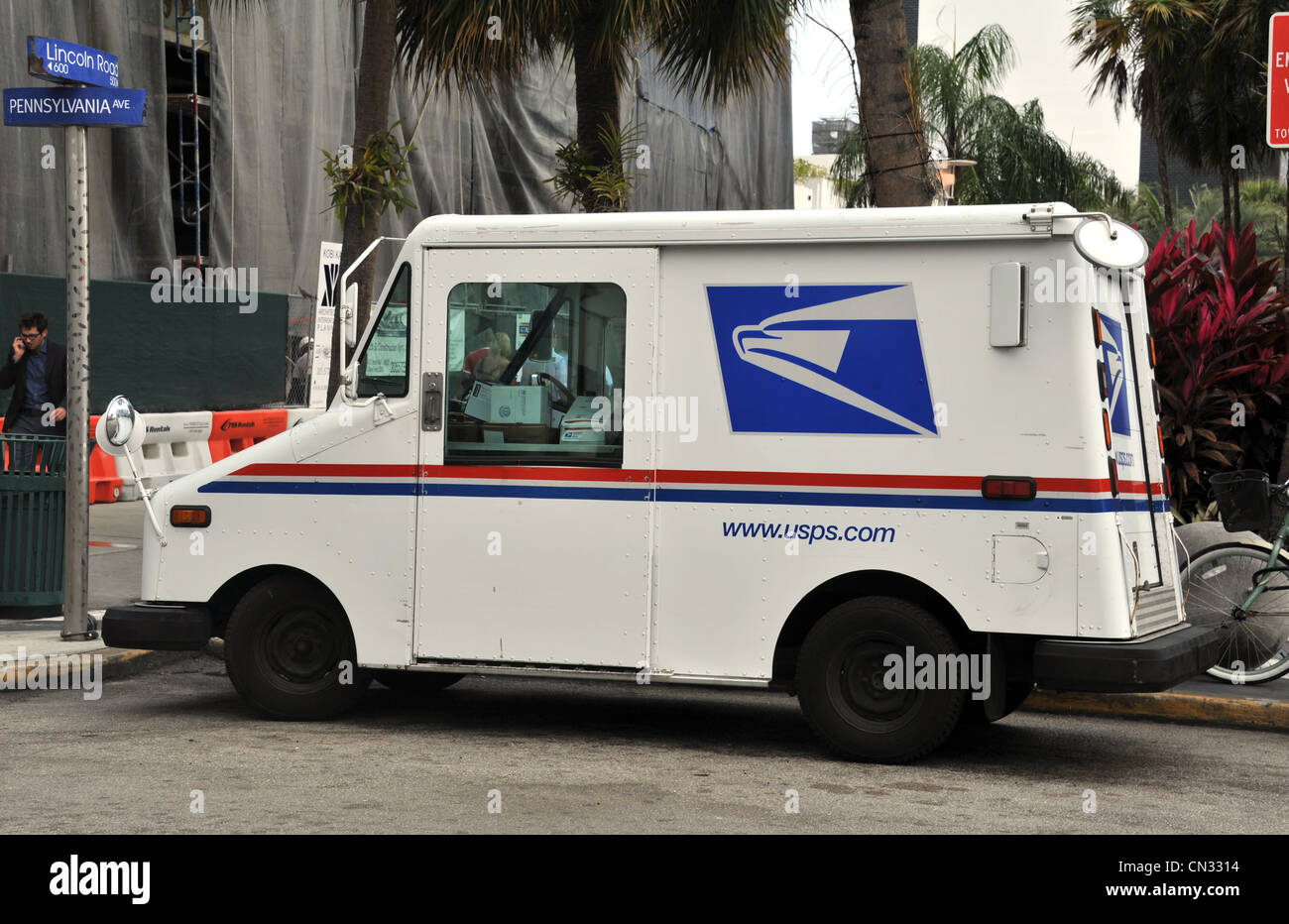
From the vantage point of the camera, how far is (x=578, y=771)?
6816mm

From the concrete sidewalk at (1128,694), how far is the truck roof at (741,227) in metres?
2.35

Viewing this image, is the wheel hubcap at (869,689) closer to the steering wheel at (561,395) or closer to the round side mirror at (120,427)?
the steering wheel at (561,395)

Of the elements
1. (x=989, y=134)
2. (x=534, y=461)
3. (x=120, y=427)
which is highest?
(x=989, y=134)

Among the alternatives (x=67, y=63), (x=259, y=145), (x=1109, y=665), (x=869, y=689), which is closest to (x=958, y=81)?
(x=259, y=145)

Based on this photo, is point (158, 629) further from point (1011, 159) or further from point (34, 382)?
point (1011, 159)

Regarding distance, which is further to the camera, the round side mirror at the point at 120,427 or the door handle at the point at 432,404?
the round side mirror at the point at 120,427

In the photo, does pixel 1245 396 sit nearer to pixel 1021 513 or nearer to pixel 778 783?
pixel 1021 513

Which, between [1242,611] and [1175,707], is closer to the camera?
[1175,707]

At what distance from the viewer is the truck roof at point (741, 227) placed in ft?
22.2

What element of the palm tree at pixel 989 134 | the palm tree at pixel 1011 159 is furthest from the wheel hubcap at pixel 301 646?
the palm tree at pixel 1011 159

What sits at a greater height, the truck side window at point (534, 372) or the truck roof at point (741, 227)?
the truck roof at point (741, 227)

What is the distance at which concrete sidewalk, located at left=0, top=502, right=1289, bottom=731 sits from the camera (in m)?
8.33

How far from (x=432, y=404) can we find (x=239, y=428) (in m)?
12.6

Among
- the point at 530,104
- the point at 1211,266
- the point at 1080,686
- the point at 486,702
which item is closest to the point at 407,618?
the point at 486,702
